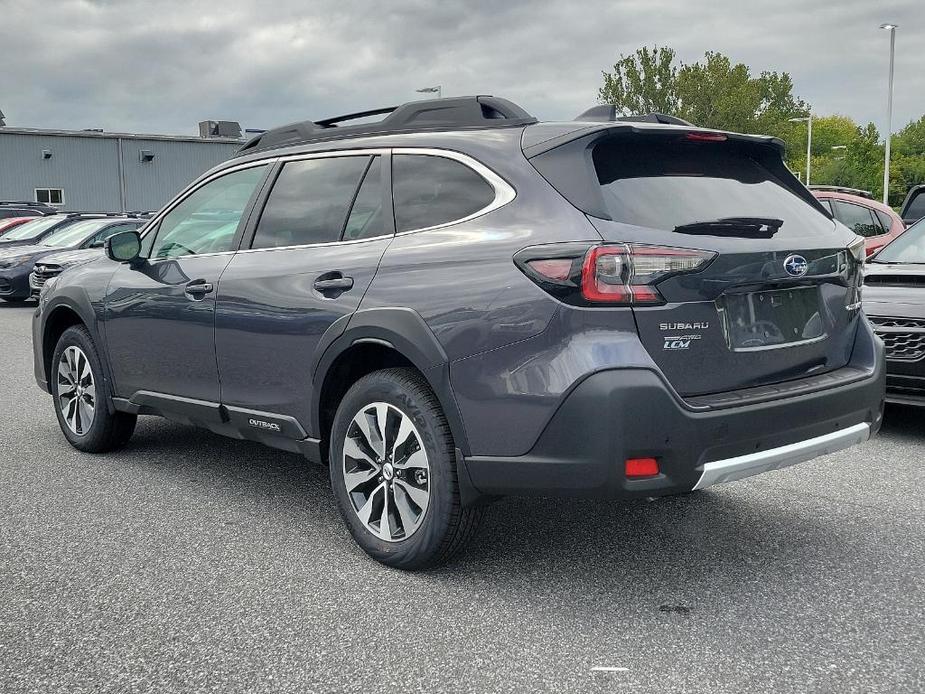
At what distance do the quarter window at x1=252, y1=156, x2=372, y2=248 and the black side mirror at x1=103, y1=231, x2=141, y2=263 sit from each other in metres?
1.03

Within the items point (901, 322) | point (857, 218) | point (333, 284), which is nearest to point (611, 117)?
point (333, 284)

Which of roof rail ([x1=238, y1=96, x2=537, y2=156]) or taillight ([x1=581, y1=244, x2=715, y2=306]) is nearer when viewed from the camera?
taillight ([x1=581, y1=244, x2=715, y2=306])

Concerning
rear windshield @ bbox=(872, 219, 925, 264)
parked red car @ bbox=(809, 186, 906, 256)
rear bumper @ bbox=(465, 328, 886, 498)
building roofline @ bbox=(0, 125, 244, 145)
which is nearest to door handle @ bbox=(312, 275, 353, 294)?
rear bumper @ bbox=(465, 328, 886, 498)

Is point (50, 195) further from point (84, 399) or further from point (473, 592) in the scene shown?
point (473, 592)

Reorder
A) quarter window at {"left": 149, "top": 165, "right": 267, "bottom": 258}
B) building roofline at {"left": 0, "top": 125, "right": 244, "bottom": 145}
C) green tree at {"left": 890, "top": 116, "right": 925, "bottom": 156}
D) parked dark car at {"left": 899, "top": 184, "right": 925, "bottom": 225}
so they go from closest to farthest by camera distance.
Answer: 1. quarter window at {"left": 149, "top": 165, "right": 267, "bottom": 258}
2. parked dark car at {"left": 899, "top": 184, "right": 925, "bottom": 225}
3. building roofline at {"left": 0, "top": 125, "right": 244, "bottom": 145}
4. green tree at {"left": 890, "top": 116, "right": 925, "bottom": 156}

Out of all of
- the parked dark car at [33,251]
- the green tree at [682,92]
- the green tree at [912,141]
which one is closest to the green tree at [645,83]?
the green tree at [682,92]

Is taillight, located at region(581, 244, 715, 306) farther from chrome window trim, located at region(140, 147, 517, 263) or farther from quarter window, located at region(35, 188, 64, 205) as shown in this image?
quarter window, located at region(35, 188, 64, 205)

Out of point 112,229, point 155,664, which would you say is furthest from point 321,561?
point 112,229

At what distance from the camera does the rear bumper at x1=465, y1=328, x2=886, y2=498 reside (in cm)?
329

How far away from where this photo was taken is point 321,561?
4109 mm

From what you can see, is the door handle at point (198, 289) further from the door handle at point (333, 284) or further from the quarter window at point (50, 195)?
the quarter window at point (50, 195)

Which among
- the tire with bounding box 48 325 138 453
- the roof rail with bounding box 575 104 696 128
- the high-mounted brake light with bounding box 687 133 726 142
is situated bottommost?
the tire with bounding box 48 325 138 453

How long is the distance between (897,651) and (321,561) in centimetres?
215

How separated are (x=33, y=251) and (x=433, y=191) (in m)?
15.3
